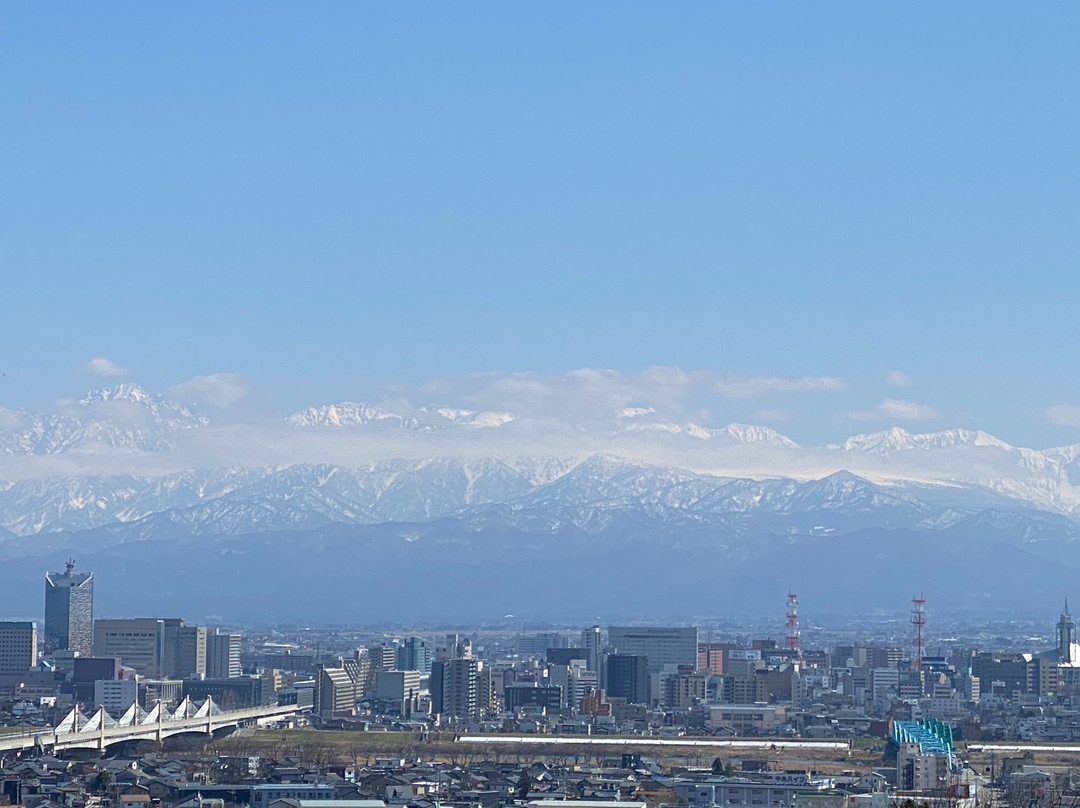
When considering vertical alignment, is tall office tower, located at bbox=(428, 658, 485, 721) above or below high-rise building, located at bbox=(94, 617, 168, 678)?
below

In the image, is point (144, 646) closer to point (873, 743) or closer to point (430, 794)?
point (873, 743)

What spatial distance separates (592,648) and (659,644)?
20.7 ft

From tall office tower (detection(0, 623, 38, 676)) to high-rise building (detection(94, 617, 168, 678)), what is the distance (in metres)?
2.86

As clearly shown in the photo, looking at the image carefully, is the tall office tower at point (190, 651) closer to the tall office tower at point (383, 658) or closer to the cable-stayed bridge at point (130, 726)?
the tall office tower at point (383, 658)

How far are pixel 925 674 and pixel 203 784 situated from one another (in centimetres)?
5309

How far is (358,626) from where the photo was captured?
185500 mm

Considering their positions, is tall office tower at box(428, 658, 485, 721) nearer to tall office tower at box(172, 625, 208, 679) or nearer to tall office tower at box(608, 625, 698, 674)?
tall office tower at box(172, 625, 208, 679)

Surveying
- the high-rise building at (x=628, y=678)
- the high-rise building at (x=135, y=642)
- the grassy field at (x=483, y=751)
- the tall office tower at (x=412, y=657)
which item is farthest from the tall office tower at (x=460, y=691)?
the high-rise building at (x=135, y=642)

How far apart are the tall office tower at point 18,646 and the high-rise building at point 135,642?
2858 mm

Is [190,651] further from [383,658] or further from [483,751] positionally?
[483,751]

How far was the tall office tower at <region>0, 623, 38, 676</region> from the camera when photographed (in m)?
96.1

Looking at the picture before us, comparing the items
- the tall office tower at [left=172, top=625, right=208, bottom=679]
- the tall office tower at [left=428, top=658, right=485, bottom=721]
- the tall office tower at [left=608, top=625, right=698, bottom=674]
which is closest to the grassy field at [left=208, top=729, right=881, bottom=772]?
the tall office tower at [left=428, top=658, right=485, bottom=721]

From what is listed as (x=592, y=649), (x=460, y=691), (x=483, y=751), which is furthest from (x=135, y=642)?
(x=483, y=751)

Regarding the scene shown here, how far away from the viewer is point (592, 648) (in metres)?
99.8
